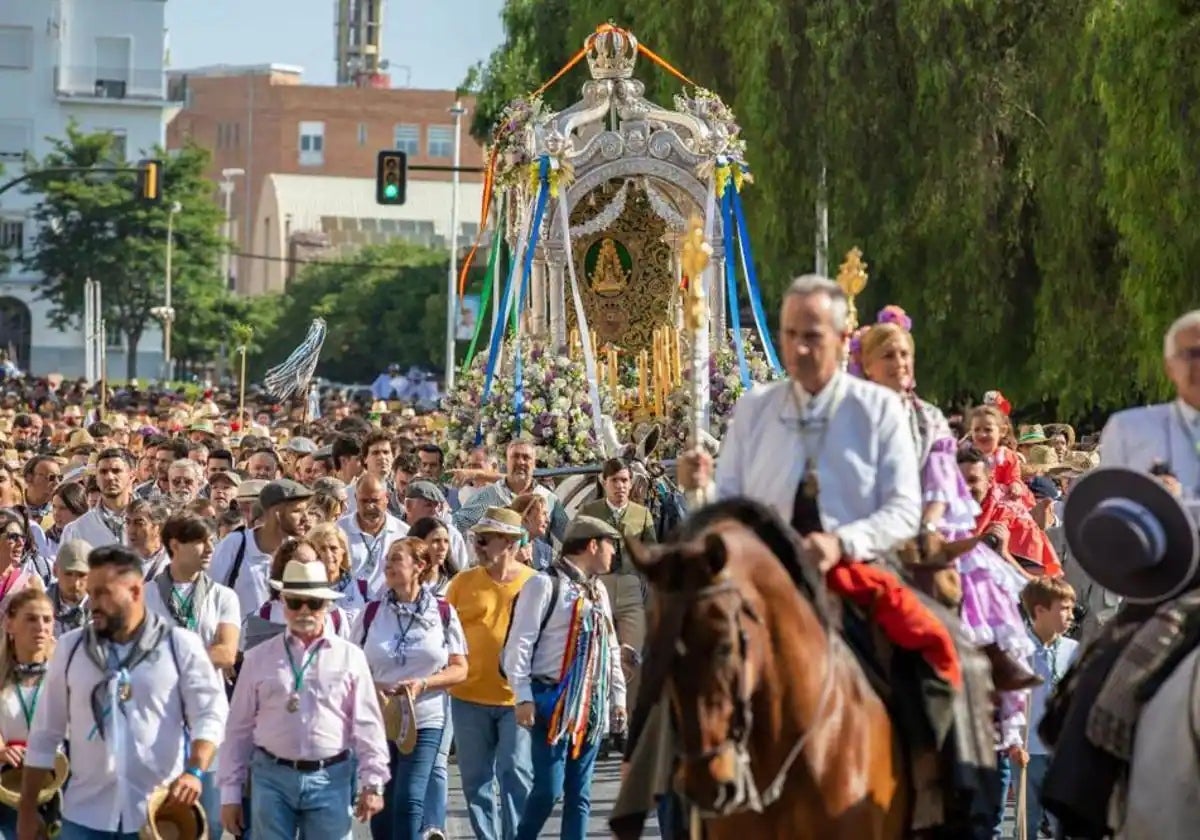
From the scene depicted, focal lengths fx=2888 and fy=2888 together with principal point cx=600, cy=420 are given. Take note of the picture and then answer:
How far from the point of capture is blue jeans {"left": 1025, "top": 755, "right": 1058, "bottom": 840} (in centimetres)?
1379

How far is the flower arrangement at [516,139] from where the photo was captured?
1148 inches

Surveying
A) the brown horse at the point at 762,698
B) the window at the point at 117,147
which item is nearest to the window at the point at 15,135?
the window at the point at 117,147

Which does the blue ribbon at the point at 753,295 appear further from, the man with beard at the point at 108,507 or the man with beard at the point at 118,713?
the man with beard at the point at 118,713

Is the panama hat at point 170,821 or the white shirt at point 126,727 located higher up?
the white shirt at point 126,727

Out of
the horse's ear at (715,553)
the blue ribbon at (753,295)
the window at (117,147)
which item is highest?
the window at (117,147)

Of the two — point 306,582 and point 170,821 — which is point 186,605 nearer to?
point 306,582

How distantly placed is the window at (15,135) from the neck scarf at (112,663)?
9511 cm

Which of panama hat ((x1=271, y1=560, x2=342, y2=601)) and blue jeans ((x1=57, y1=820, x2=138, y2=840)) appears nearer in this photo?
blue jeans ((x1=57, y1=820, x2=138, y2=840))

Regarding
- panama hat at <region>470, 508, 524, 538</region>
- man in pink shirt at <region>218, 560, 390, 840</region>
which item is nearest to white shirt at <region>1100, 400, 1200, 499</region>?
man in pink shirt at <region>218, 560, 390, 840</region>

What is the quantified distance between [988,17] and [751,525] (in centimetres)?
2832

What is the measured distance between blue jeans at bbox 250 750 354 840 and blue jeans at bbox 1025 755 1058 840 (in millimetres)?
3497

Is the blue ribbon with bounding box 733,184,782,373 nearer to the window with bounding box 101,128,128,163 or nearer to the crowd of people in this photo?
the crowd of people

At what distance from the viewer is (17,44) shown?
105 metres

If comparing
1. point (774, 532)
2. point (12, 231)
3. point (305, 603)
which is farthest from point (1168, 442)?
point (12, 231)
